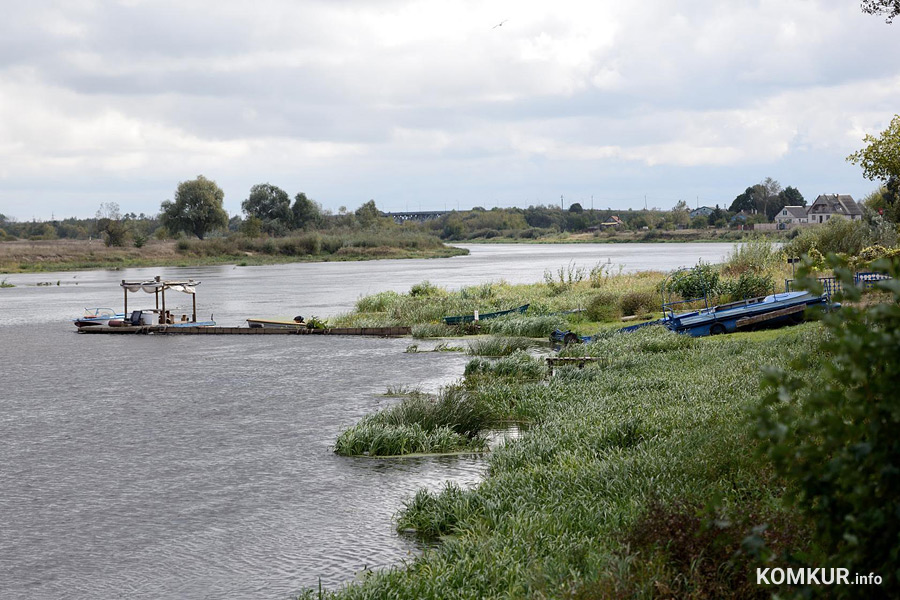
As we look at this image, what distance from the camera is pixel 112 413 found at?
2031 centimetres

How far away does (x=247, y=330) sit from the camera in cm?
3762

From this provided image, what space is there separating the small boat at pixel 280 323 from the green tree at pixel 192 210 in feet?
384

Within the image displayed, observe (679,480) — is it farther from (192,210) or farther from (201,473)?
(192,210)

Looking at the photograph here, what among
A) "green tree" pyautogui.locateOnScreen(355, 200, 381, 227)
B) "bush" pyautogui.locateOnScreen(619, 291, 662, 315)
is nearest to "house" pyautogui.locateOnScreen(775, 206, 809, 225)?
"green tree" pyautogui.locateOnScreen(355, 200, 381, 227)

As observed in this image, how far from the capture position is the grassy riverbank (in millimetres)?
112688

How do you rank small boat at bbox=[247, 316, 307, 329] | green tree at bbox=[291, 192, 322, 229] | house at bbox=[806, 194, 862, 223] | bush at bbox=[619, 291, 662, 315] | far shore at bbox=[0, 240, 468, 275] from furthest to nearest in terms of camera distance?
1. green tree at bbox=[291, 192, 322, 229]
2. house at bbox=[806, 194, 862, 223]
3. far shore at bbox=[0, 240, 468, 275]
4. small boat at bbox=[247, 316, 307, 329]
5. bush at bbox=[619, 291, 662, 315]

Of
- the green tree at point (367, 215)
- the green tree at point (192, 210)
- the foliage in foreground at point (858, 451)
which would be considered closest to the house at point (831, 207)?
the green tree at point (367, 215)

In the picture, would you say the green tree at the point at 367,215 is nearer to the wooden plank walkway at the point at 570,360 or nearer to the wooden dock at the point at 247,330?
the wooden dock at the point at 247,330

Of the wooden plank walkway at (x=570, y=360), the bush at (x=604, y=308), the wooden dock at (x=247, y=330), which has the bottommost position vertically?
the wooden dock at (x=247, y=330)

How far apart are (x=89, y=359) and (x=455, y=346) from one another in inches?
517

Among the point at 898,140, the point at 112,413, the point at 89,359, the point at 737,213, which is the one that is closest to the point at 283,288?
the point at 89,359

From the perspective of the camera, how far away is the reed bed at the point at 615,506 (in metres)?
6.41

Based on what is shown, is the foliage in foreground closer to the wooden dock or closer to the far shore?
the wooden dock

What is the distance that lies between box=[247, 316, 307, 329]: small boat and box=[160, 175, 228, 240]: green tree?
116891 mm
